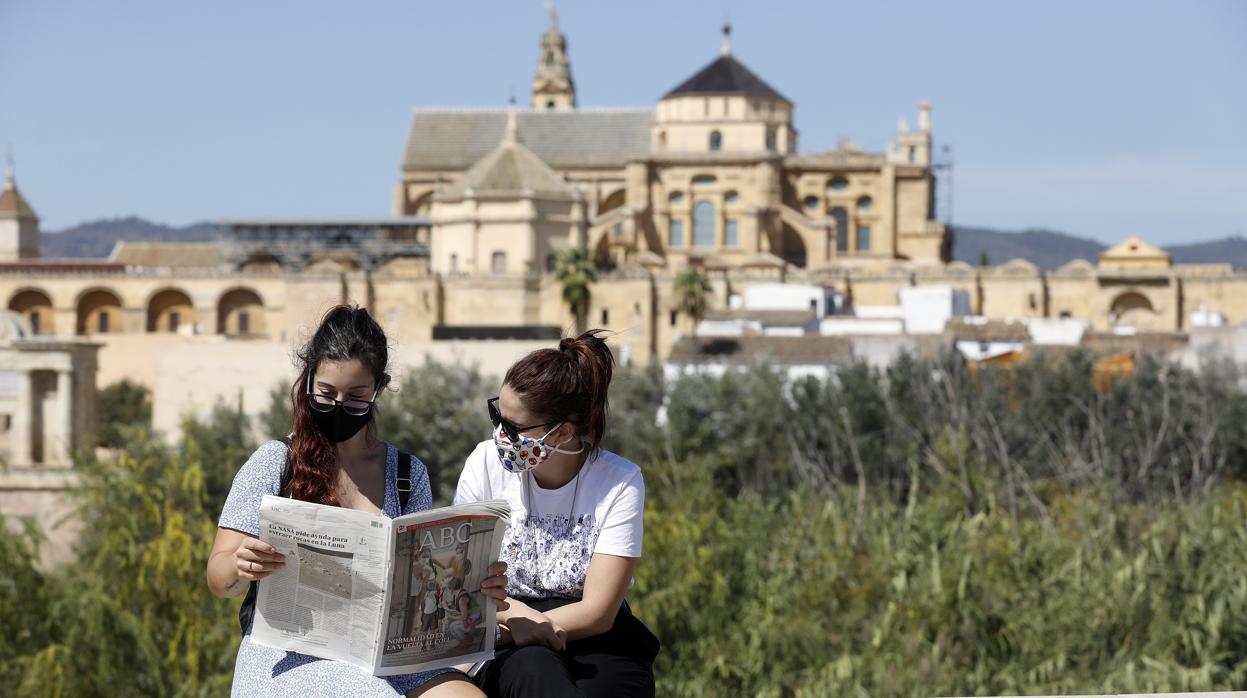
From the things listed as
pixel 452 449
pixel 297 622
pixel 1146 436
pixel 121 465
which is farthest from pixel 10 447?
pixel 297 622

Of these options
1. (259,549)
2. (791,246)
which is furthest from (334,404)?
(791,246)

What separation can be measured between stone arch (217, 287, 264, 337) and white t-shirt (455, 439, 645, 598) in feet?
170

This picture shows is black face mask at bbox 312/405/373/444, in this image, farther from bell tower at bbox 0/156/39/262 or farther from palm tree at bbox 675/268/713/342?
bell tower at bbox 0/156/39/262

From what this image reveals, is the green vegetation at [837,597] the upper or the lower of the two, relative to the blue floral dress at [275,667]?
lower

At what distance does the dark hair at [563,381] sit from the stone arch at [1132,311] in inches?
1955

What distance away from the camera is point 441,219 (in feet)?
169

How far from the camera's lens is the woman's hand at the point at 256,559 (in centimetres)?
429

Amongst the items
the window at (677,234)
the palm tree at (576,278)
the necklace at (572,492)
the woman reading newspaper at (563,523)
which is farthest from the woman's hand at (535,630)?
the window at (677,234)

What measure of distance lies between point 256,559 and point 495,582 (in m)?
0.66

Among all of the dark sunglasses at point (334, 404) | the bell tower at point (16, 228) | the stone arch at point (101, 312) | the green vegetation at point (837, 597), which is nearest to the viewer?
the dark sunglasses at point (334, 404)

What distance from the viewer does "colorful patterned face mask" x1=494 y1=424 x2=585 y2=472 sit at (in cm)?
466

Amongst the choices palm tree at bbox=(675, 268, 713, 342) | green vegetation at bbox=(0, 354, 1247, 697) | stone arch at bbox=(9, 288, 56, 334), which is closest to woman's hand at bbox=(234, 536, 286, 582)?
green vegetation at bbox=(0, 354, 1247, 697)

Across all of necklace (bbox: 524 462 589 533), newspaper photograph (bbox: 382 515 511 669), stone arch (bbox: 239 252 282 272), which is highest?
stone arch (bbox: 239 252 282 272)

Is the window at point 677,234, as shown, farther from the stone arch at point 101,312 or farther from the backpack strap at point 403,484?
the backpack strap at point 403,484
